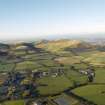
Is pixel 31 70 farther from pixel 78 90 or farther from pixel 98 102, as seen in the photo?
pixel 98 102

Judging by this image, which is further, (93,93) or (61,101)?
(93,93)

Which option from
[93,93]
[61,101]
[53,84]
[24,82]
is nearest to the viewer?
[61,101]

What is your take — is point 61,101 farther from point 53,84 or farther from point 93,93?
point 53,84

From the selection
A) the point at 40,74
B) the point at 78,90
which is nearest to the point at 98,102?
the point at 78,90

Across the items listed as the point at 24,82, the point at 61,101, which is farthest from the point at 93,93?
the point at 24,82

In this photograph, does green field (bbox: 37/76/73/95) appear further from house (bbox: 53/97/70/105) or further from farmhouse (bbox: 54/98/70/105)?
farmhouse (bbox: 54/98/70/105)

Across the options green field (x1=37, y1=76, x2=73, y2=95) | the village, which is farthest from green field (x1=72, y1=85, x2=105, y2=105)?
the village

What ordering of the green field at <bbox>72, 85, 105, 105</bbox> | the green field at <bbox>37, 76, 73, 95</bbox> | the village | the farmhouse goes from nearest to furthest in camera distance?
the farmhouse → the green field at <bbox>72, 85, 105, 105</bbox> → the village → the green field at <bbox>37, 76, 73, 95</bbox>

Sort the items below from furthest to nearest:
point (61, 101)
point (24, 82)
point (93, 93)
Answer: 1. point (24, 82)
2. point (93, 93)
3. point (61, 101)

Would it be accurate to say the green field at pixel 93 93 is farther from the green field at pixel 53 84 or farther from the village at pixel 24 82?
the village at pixel 24 82

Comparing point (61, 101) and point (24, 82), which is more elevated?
point (61, 101)

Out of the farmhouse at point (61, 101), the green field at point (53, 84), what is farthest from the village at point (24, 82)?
the green field at point (53, 84)
